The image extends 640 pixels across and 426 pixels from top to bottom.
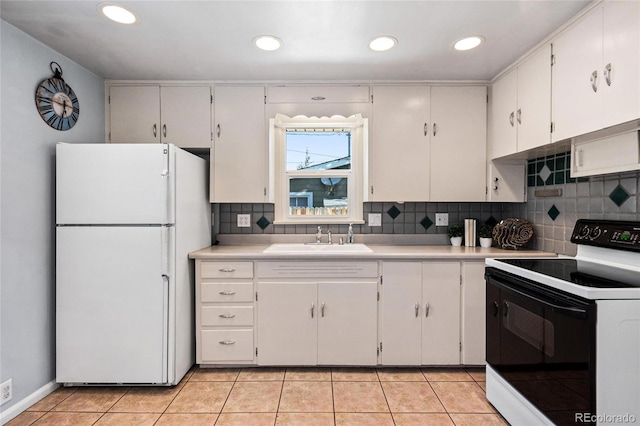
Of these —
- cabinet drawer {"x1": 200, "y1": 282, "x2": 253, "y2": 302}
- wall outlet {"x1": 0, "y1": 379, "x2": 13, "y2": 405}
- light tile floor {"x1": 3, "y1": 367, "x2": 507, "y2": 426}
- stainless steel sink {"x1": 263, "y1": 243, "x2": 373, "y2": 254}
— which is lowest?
light tile floor {"x1": 3, "y1": 367, "x2": 507, "y2": 426}

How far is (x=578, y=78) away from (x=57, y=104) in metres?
3.09

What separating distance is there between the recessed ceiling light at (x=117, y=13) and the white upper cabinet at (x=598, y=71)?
2343 mm

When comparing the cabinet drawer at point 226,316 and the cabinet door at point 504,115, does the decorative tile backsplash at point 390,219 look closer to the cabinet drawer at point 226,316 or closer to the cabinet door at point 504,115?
the cabinet door at point 504,115

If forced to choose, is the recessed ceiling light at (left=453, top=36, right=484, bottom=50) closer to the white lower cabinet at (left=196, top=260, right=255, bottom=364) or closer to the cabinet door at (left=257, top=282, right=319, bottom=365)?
the cabinet door at (left=257, top=282, right=319, bottom=365)

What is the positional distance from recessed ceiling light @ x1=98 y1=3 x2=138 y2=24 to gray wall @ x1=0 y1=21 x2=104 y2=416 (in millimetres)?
630

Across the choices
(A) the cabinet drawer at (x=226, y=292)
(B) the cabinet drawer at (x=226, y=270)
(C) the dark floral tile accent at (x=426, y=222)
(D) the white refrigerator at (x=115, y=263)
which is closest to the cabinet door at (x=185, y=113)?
(D) the white refrigerator at (x=115, y=263)

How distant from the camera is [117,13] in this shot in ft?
5.55

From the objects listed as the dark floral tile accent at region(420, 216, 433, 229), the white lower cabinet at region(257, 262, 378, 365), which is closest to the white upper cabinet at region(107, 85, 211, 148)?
the white lower cabinet at region(257, 262, 378, 365)

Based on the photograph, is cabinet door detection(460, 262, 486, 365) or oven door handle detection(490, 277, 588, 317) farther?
cabinet door detection(460, 262, 486, 365)

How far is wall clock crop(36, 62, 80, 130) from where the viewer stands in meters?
2.00

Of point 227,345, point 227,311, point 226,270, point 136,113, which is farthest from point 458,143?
point 136,113

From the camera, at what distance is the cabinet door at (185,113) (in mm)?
2549

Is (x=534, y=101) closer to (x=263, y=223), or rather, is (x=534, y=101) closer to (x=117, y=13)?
(x=263, y=223)

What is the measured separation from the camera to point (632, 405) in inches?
48.7
